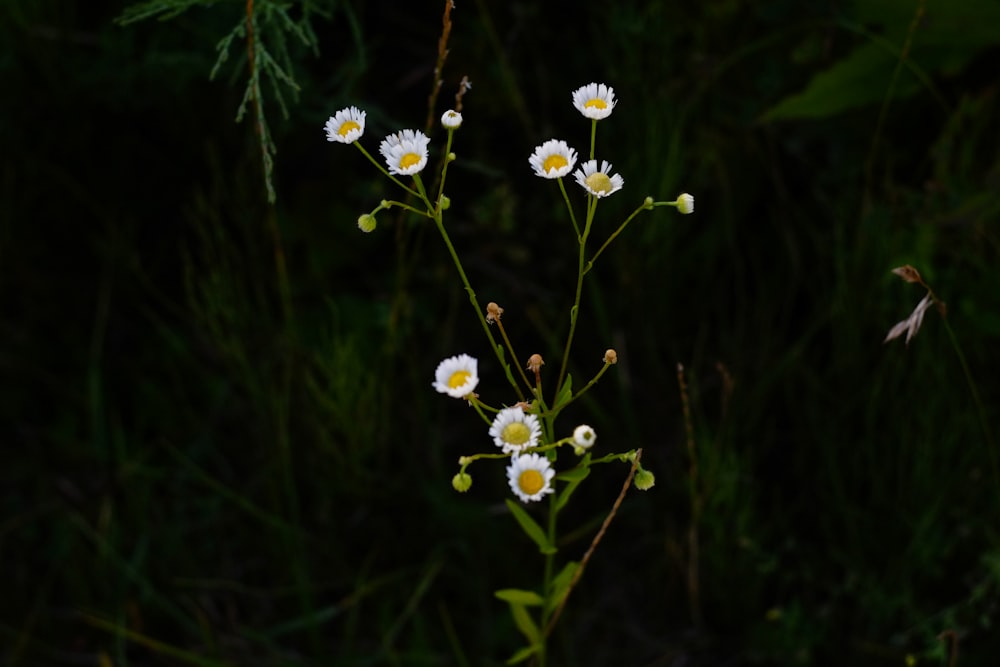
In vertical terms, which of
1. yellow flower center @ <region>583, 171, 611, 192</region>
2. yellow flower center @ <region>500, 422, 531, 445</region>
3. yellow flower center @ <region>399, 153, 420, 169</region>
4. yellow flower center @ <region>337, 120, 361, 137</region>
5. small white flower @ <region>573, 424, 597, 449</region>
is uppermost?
yellow flower center @ <region>337, 120, 361, 137</region>

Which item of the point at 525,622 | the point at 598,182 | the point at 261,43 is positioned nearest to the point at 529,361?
the point at 598,182

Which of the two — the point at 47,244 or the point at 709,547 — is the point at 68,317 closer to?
the point at 47,244

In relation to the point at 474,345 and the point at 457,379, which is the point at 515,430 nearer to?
the point at 457,379

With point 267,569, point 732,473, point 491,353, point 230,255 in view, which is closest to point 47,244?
point 230,255

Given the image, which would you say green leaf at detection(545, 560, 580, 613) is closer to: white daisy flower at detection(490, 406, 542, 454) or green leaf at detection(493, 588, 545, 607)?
green leaf at detection(493, 588, 545, 607)

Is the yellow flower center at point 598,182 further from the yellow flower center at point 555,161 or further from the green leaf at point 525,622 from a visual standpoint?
the green leaf at point 525,622

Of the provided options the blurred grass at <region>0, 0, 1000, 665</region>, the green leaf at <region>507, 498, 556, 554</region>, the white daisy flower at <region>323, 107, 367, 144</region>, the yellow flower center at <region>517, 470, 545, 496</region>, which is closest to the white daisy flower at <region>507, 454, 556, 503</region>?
the yellow flower center at <region>517, 470, 545, 496</region>
